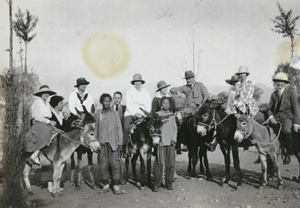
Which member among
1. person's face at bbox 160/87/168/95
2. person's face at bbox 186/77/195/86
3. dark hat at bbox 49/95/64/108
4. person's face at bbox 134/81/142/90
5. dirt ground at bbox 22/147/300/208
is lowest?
dirt ground at bbox 22/147/300/208

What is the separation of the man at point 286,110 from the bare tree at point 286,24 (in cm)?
318

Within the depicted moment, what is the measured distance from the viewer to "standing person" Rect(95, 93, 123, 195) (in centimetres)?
671

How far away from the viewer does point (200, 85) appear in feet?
27.8

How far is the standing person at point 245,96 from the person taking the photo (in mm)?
7230

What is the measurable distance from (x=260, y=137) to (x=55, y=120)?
17.0 feet

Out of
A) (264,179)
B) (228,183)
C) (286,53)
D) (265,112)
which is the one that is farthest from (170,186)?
(286,53)

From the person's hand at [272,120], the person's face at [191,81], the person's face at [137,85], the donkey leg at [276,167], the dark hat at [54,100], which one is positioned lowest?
the donkey leg at [276,167]

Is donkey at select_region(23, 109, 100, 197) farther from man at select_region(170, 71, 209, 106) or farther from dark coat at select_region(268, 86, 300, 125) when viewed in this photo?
dark coat at select_region(268, 86, 300, 125)

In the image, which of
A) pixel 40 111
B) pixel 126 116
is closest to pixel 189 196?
pixel 126 116

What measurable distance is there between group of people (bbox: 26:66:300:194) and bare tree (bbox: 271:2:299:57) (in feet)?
11.3

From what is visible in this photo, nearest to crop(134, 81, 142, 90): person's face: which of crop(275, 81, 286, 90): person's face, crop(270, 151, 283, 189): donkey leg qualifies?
crop(275, 81, 286, 90): person's face

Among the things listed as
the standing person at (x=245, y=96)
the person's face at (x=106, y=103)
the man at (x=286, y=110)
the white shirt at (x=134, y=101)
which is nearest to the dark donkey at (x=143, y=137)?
the white shirt at (x=134, y=101)

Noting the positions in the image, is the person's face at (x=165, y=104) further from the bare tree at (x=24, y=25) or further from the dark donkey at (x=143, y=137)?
the bare tree at (x=24, y=25)

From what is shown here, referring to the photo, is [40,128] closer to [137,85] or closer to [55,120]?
[55,120]
